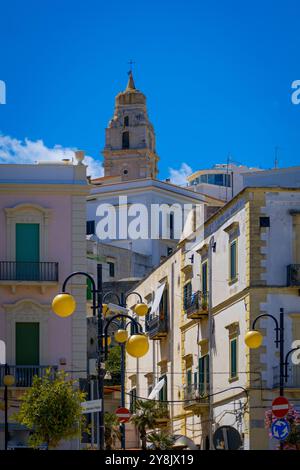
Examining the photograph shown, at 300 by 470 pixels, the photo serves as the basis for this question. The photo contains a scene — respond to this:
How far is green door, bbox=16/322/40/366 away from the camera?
136ft

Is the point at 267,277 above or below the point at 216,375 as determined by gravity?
A: above

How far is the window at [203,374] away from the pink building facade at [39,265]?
21.1 ft

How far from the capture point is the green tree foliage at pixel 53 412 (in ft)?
114

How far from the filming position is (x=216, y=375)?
45.8 meters

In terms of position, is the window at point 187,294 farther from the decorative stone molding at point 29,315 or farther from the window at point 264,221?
the decorative stone molding at point 29,315

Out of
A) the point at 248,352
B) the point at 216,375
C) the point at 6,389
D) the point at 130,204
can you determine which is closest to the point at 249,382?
the point at 248,352

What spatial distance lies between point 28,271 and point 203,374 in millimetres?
8683

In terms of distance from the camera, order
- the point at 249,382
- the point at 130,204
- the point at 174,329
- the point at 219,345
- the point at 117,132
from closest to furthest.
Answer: the point at 249,382 → the point at 219,345 → the point at 174,329 → the point at 130,204 → the point at 117,132

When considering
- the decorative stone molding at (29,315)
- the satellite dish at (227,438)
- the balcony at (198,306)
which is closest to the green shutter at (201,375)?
the balcony at (198,306)

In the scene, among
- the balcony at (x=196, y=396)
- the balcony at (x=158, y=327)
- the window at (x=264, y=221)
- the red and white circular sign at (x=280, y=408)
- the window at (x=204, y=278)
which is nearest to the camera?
the red and white circular sign at (x=280, y=408)

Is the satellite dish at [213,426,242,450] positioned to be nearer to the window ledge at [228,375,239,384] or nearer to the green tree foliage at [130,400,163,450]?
the window ledge at [228,375,239,384]

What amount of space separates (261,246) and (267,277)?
37.9 inches

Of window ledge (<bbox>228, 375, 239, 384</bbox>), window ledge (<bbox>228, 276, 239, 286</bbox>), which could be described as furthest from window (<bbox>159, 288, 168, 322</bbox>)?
window ledge (<bbox>228, 375, 239, 384</bbox>)

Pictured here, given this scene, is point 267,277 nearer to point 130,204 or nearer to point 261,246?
point 261,246
